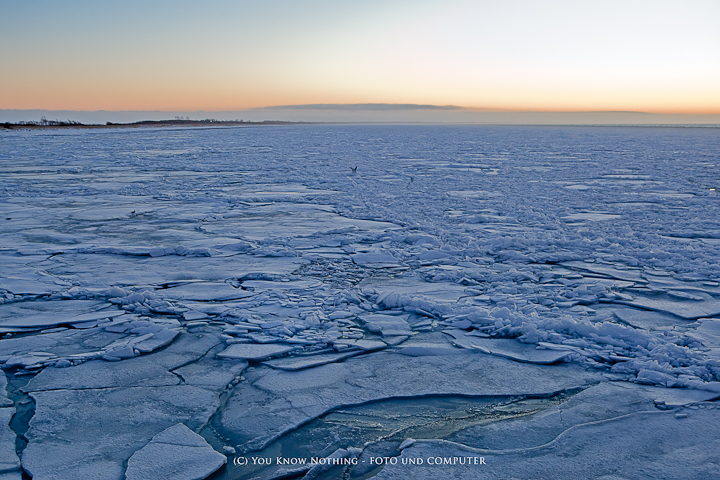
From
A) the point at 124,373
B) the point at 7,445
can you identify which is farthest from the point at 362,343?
the point at 7,445

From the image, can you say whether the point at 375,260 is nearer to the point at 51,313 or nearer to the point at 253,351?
the point at 253,351

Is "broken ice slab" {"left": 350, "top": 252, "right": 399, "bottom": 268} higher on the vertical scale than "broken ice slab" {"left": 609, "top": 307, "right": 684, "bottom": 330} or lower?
higher

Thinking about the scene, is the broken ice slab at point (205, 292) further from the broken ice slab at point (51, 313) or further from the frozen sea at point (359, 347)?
the broken ice slab at point (51, 313)

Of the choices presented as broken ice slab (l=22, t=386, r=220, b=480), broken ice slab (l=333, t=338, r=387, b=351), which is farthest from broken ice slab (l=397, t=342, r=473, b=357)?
broken ice slab (l=22, t=386, r=220, b=480)

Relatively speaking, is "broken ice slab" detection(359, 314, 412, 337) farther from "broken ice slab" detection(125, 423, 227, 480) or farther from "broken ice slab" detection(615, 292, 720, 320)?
"broken ice slab" detection(615, 292, 720, 320)

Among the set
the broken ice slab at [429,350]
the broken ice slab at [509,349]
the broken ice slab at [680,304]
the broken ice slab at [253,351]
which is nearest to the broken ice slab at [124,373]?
the broken ice slab at [253,351]

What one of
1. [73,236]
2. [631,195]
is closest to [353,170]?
[631,195]
